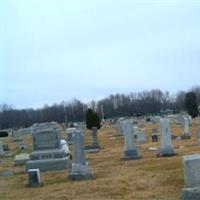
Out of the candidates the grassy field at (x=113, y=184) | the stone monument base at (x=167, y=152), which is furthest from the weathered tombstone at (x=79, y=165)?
the stone monument base at (x=167, y=152)

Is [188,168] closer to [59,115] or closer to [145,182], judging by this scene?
[145,182]

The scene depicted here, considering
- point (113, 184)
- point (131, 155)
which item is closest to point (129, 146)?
point (131, 155)

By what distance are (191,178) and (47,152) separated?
1050 cm

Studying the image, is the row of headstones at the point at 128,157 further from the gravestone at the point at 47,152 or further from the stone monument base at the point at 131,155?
the gravestone at the point at 47,152

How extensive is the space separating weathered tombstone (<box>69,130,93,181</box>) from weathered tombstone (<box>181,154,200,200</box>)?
236 inches

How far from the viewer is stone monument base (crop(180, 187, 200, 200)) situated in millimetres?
9672

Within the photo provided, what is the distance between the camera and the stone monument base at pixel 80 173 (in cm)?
1570

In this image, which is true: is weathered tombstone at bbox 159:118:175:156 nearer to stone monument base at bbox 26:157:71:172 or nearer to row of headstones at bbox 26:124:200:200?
row of headstones at bbox 26:124:200:200

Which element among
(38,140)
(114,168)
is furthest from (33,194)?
(38,140)

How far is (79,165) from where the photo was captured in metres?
16.0

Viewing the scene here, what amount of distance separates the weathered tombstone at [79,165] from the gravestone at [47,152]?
279 centimetres

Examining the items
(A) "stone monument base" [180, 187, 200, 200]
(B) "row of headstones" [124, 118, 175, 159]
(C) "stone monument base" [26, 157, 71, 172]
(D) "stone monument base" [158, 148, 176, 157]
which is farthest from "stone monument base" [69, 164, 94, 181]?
(A) "stone monument base" [180, 187, 200, 200]

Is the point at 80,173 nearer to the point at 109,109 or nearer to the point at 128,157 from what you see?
the point at 128,157

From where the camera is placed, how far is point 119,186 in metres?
13.2
